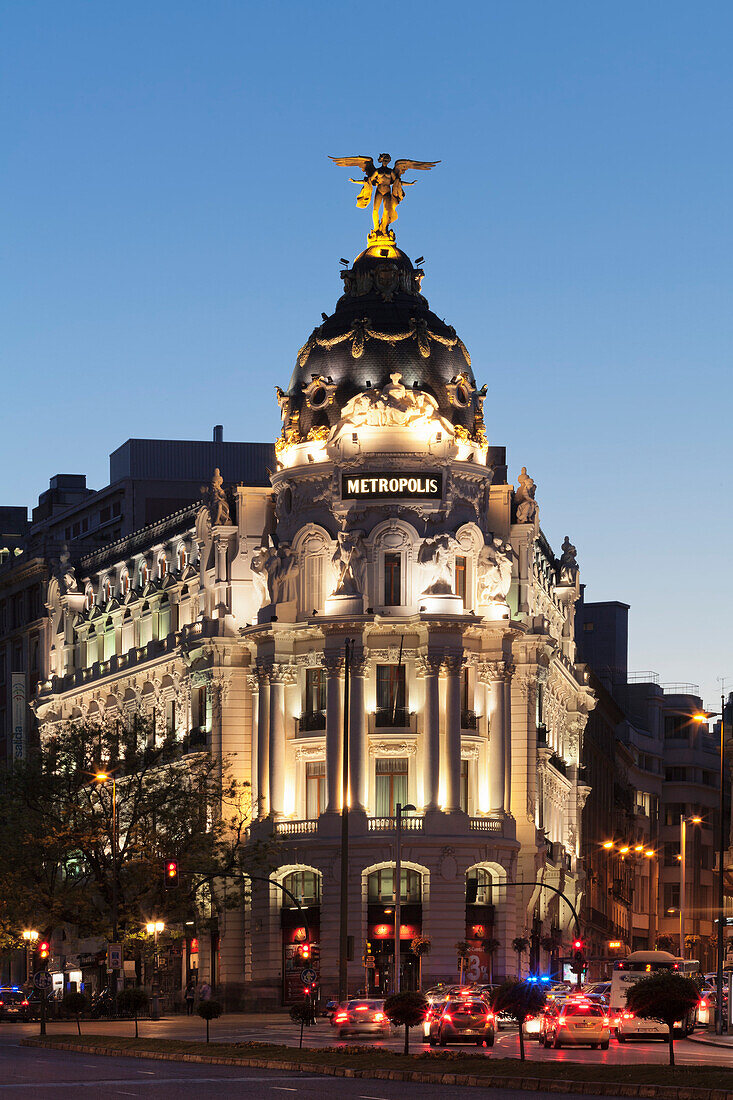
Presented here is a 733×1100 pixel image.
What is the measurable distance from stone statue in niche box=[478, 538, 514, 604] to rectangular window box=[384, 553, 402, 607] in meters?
4.34

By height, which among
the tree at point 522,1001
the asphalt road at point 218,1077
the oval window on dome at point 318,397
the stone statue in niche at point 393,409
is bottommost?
the asphalt road at point 218,1077

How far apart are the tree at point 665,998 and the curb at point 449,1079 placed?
4.14 meters

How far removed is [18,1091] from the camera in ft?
130

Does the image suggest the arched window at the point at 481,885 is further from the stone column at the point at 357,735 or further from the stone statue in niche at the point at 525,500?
the stone statue in niche at the point at 525,500

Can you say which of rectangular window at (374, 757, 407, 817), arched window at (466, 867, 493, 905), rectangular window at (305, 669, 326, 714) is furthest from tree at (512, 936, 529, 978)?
rectangular window at (305, 669, 326, 714)

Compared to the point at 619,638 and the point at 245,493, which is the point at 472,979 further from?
the point at 619,638

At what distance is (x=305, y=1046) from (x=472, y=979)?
125 feet

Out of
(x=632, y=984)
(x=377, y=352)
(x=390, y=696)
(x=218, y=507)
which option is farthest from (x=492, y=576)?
(x=632, y=984)

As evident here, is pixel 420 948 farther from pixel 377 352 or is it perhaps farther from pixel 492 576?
pixel 377 352

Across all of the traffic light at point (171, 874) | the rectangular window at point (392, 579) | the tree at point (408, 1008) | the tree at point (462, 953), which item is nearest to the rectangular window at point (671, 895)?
the tree at point (462, 953)

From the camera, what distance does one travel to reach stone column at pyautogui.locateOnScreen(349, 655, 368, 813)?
99062mm

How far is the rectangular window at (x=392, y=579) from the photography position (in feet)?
335

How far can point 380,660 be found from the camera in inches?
3999

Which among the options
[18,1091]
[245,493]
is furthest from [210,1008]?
[245,493]
